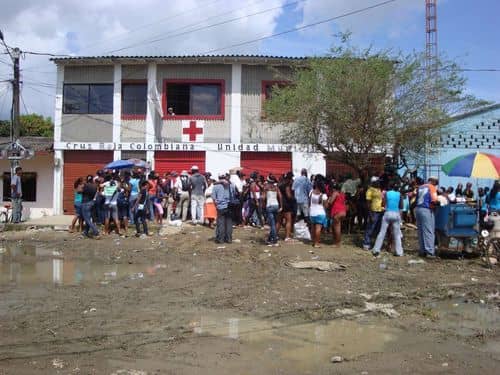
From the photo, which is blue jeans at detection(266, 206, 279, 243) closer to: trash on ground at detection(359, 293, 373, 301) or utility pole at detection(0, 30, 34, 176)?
trash on ground at detection(359, 293, 373, 301)

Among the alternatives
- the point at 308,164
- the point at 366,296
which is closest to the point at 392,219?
the point at 366,296

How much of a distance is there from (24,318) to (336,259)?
614cm

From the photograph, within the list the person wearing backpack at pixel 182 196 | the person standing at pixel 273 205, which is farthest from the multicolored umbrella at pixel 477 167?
the person wearing backpack at pixel 182 196

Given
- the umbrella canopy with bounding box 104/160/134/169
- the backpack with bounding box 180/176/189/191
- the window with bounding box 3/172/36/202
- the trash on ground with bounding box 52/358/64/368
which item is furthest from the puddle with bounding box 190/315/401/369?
the window with bounding box 3/172/36/202

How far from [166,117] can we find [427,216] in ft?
39.8

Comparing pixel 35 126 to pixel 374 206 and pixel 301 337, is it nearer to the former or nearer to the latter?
pixel 374 206

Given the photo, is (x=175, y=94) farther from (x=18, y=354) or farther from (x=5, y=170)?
(x=18, y=354)

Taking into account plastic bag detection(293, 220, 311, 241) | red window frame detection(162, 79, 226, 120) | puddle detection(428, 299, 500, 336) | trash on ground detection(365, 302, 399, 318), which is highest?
red window frame detection(162, 79, 226, 120)

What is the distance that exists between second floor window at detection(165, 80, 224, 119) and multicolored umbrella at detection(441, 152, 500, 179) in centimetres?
1099

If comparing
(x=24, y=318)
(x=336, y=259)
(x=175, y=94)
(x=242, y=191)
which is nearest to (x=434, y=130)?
(x=336, y=259)

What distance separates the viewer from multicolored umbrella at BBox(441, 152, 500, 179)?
10.3 meters

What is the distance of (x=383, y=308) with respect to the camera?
718cm

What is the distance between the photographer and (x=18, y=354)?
523 cm

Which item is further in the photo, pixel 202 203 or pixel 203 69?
pixel 203 69
